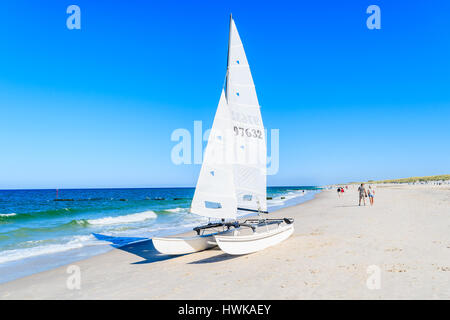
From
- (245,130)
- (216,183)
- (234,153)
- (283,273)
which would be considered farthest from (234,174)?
(283,273)

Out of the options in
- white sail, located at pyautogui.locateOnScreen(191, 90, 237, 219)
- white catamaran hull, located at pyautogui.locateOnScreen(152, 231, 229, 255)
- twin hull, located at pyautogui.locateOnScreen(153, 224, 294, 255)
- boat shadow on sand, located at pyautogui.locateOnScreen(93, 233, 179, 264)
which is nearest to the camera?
twin hull, located at pyautogui.locateOnScreen(153, 224, 294, 255)

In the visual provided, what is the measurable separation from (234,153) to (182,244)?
12.4 ft

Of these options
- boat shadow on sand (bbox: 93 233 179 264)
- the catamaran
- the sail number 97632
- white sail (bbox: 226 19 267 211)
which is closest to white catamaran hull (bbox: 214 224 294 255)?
the catamaran

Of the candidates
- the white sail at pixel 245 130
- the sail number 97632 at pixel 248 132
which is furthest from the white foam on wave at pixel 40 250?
the sail number 97632 at pixel 248 132

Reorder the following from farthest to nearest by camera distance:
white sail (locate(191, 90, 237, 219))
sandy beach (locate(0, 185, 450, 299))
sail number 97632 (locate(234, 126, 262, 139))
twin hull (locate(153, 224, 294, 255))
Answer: sail number 97632 (locate(234, 126, 262, 139))
white sail (locate(191, 90, 237, 219))
twin hull (locate(153, 224, 294, 255))
sandy beach (locate(0, 185, 450, 299))

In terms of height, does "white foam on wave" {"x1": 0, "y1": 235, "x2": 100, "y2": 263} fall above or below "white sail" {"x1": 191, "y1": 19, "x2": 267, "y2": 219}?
below

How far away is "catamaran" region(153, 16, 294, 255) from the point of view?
29.6 ft

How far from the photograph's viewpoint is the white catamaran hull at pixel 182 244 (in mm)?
8664

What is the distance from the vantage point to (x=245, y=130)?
35.8 feet

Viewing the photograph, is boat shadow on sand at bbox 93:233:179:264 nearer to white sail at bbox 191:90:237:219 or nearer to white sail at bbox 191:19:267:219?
white sail at bbox 191:90:237:219

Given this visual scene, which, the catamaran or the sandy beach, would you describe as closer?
the sandy beach

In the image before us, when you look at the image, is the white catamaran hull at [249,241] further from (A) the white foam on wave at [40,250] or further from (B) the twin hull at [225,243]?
(A) the white foam on wave at [40,250]

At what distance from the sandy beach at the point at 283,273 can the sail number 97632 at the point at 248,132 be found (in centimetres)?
437
